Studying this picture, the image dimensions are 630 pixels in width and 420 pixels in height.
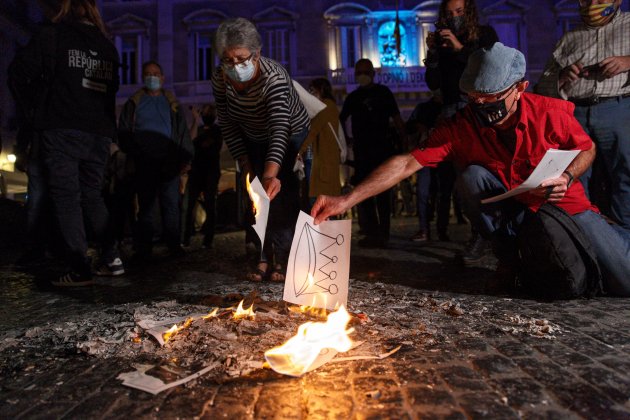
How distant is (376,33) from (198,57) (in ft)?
30.5

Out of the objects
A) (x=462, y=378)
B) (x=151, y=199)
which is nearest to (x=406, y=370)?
(x=462, y=378)

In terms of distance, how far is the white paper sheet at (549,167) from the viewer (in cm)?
238

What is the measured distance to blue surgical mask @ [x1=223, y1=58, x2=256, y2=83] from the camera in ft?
10.2

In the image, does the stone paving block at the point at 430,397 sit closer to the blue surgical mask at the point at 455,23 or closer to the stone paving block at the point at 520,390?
the stone paving block at the point at 520,390

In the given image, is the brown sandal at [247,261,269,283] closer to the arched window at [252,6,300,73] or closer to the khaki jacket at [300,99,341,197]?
the khaki jacket at [300,99,341,197]

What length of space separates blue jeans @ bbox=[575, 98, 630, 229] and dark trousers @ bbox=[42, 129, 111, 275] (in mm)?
3862

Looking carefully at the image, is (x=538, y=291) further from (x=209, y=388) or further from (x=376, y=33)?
(x=376, y=33)

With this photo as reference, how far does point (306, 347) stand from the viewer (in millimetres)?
1814

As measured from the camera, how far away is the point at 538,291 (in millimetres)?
2877

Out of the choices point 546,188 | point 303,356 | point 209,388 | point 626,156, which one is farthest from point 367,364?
point 626,156

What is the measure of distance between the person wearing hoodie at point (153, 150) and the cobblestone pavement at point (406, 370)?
2.01 meters

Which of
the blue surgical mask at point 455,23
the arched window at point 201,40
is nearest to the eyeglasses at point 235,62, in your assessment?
the blue surgical mask at point 455,23

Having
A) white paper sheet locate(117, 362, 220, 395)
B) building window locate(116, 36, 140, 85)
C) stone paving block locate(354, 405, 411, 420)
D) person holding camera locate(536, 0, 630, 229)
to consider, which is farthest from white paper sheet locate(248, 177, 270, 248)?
building window locate(116, 36, 140, 85)

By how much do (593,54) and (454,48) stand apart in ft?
3.62
